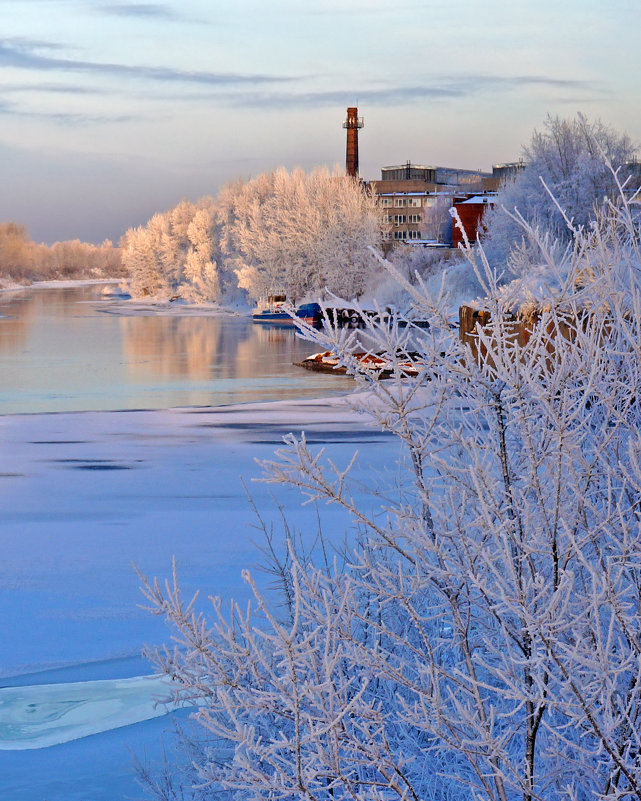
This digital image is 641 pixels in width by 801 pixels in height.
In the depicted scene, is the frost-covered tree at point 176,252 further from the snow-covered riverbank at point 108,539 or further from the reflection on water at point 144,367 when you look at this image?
the snow-covered riverbank at point 108,539

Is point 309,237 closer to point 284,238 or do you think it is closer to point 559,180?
point 284,238

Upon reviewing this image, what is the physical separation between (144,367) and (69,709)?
2311 centimetres

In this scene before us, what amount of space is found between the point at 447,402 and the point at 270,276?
64.3 meters

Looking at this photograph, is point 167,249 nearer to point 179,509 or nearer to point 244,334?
point 244,334

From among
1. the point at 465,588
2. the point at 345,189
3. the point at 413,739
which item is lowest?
the point at 413,739

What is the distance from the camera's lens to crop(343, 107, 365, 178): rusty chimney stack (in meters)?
80.2

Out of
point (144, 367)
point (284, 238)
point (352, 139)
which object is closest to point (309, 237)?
point (284, 238)

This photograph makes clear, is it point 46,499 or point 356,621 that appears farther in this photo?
point 46,499

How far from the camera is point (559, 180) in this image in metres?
40.1

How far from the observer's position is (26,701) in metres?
5.32

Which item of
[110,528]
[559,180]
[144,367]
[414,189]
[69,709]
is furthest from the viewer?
[414,189]

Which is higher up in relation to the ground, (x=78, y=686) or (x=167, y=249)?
(x=167, y=249)

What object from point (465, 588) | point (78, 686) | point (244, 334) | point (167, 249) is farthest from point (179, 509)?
point (167, 249)

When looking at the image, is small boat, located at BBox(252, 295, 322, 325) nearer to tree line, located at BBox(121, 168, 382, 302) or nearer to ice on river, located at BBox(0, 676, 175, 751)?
tree line, located at BBox(121, 168, 382, 302)
